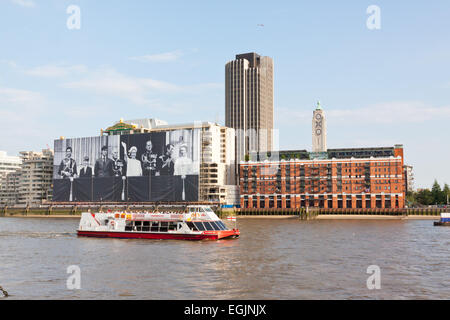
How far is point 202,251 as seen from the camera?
53344 millimetres

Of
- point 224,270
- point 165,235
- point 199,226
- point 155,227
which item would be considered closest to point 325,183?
point 199,226

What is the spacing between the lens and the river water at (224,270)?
31.1 m

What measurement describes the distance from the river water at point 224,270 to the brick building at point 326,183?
107m

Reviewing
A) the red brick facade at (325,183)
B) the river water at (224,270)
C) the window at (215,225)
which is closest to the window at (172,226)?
the river water at (224,270)

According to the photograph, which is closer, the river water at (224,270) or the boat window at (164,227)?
the river water at (224,270)

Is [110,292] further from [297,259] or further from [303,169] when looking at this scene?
[303,169]

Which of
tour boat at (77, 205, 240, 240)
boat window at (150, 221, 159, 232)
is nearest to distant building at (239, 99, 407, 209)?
tour boat at (77, 205, 240, 240)

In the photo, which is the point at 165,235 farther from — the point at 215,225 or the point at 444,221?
the point at 444,221

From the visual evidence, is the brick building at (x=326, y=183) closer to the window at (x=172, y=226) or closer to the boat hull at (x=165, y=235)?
the boat hull at (x=165, y=235)

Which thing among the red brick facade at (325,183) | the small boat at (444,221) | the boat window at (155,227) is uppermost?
the red brick facade at (325,183)

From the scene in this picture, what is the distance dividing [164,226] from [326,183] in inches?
4589

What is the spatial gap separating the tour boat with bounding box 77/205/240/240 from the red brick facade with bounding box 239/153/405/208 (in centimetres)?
11041
